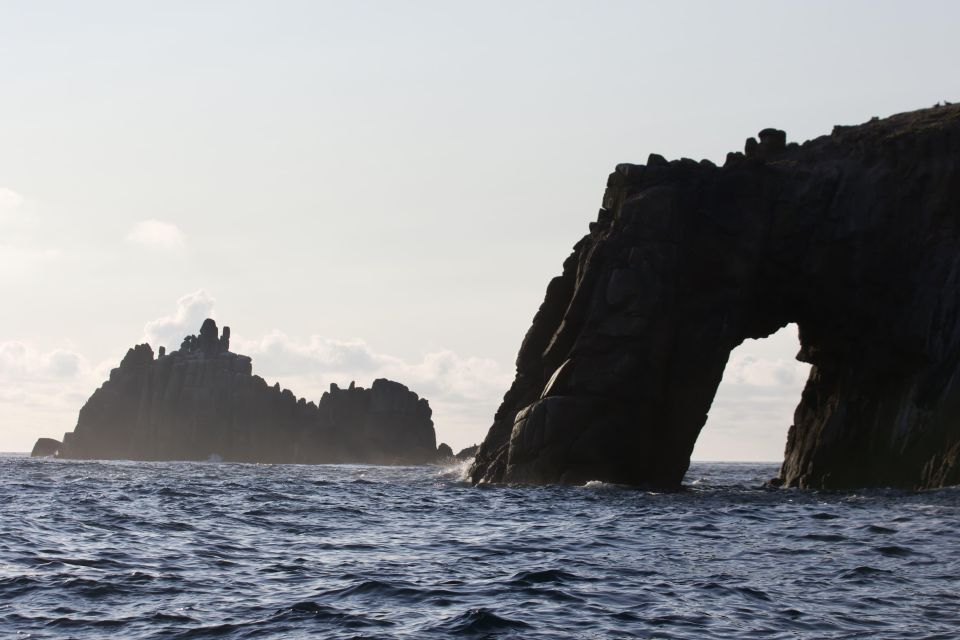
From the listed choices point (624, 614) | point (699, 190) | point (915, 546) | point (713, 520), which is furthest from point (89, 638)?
point (699, 190)

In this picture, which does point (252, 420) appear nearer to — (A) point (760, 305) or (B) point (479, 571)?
(A) point (760, 305)

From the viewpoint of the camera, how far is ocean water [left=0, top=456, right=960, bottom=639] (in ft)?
50.4

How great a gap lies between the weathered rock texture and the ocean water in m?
153

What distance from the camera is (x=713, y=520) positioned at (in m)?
31.0

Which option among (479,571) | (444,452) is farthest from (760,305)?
(444,452)

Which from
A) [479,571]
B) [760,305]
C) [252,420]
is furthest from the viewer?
[252,420]

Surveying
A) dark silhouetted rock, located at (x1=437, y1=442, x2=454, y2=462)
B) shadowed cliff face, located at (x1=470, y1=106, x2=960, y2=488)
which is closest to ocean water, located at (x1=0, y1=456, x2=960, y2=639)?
shadowed cliff face, located at (x1=470, y1=106, x2=960, y2=488)

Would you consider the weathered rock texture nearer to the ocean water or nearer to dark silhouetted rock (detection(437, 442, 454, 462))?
dark silhouetted rock (detection(437, 442, 454, 462))

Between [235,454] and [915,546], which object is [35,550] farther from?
[235,454]

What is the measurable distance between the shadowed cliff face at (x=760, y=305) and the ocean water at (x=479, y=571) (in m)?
16.5

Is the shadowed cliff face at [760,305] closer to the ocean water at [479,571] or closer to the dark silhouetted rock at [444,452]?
the ocean water at [479,571]

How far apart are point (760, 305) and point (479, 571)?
4107cm

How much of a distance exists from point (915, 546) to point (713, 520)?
804 centimetres

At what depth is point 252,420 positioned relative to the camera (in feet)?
616
